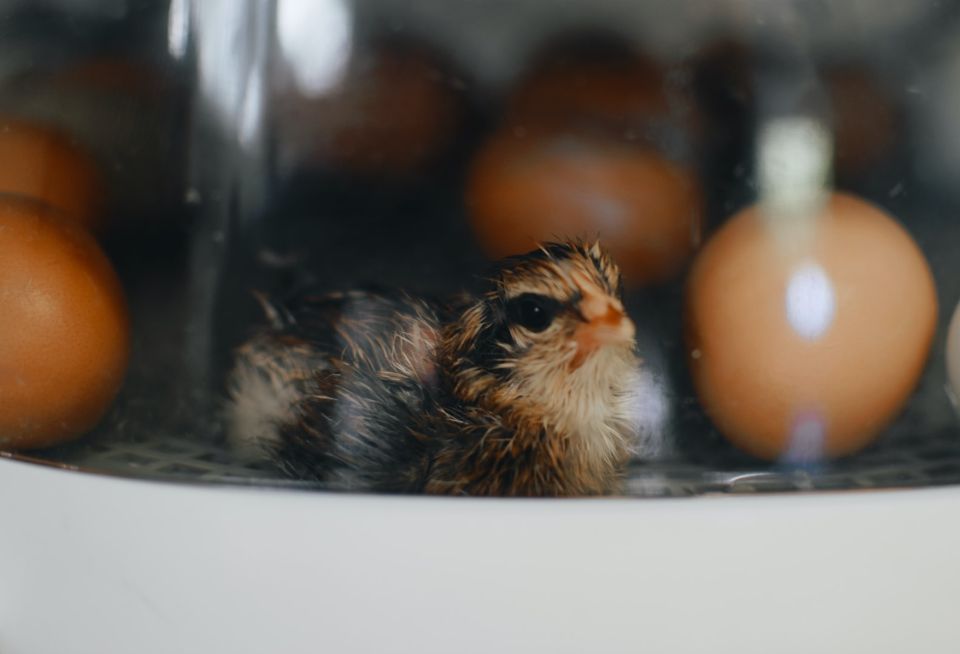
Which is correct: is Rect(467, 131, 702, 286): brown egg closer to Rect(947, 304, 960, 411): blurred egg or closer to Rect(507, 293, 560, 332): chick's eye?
Rect(507, 293, 560, 332): chick's eye

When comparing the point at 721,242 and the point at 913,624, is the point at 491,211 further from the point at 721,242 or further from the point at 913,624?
the point at 913,624

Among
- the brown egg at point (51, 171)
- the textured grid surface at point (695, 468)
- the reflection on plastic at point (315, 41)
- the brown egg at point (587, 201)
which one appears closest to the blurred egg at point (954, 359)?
the textured grid surface at point (695, 468)

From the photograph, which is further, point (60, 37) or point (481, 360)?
point (60, 37)

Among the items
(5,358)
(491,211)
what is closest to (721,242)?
(491,211)

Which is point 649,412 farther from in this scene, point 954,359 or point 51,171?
point 51,171

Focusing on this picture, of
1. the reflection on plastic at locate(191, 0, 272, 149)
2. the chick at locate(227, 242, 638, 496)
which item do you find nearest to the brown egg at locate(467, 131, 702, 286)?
the chick at locate(227, 242, 638, 496)

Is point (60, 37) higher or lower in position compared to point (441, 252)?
higher

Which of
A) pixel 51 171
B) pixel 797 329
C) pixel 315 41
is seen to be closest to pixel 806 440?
pixel 797 329
